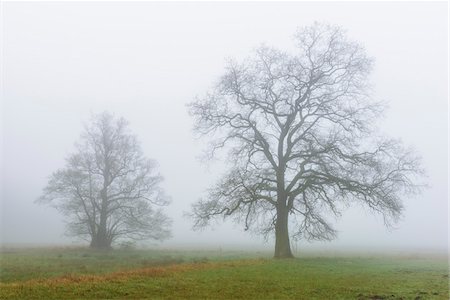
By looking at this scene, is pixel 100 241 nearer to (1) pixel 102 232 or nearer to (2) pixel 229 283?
(1) pixel 102 232

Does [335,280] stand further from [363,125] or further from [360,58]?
[360,58]

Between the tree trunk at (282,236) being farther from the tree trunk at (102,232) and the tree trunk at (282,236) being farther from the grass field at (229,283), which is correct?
the tree trunk at (102,232)

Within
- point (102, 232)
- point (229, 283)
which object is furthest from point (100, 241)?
point (229, 283)

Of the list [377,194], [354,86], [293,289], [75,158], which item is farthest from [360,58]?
[75,158]

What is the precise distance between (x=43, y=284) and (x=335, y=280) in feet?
42.0

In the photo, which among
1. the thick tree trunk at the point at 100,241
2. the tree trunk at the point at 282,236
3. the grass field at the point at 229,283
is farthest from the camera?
the thick tree trunk at the point at 100,241

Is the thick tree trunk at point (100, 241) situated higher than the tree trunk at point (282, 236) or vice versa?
the tree trunk at point (282, 236)

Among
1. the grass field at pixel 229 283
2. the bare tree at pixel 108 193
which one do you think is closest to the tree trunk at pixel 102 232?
the bare tree at pixel 108 193

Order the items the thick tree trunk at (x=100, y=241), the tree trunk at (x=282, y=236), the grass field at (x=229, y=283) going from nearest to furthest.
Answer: the grass field at (x=229, y=283) < the tree trunk at (x=282, y=236) < the thick tree trunk at (x=100, y=241)

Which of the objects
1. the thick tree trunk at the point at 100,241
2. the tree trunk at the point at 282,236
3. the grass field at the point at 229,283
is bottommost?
the thick tree trunk at the point at 100,241

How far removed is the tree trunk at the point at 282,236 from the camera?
30828mm

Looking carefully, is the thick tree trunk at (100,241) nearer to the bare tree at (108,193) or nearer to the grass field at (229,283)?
the bare tree at (108,193)

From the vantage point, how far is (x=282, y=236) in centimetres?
3127

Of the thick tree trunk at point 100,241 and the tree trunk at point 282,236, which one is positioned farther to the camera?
the thick tree trunk at point 100,241
